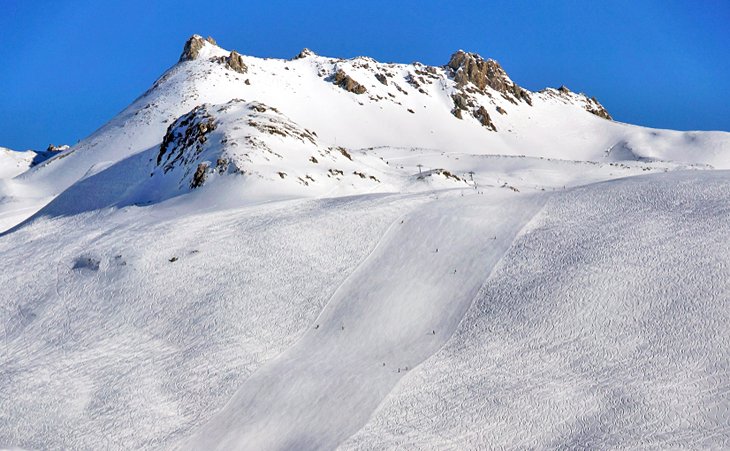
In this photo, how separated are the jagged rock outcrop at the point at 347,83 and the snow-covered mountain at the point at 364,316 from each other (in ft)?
329

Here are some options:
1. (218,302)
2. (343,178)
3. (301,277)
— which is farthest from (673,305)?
(343,178)

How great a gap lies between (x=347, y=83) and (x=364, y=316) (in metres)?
122

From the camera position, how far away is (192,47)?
142 m

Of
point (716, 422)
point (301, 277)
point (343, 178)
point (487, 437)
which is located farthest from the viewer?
point (343, 178)

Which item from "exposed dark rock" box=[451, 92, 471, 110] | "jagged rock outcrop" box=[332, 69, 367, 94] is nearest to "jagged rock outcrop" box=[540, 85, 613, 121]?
"exposed dark rock" box=[451, 92, 471, 110]

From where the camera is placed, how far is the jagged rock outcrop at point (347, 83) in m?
139

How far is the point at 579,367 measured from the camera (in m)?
18.0

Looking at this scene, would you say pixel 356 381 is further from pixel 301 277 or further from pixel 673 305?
pixel 673 305

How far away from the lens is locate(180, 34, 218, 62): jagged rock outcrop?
14138 centimetres

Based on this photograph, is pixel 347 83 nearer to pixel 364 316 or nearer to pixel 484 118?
pixel 484 118

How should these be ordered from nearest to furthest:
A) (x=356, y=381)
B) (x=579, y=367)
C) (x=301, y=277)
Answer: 1. (x=579, y=367)
2. (x=356, y=381)
3. (x=301, y=277)

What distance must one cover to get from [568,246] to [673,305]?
17.7 feet

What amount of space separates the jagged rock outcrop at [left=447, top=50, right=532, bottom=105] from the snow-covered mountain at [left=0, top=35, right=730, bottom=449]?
130363 mm

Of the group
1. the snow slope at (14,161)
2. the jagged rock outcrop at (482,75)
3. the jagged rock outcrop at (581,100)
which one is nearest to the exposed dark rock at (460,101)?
the jagged rock outcrop at (482,75)
